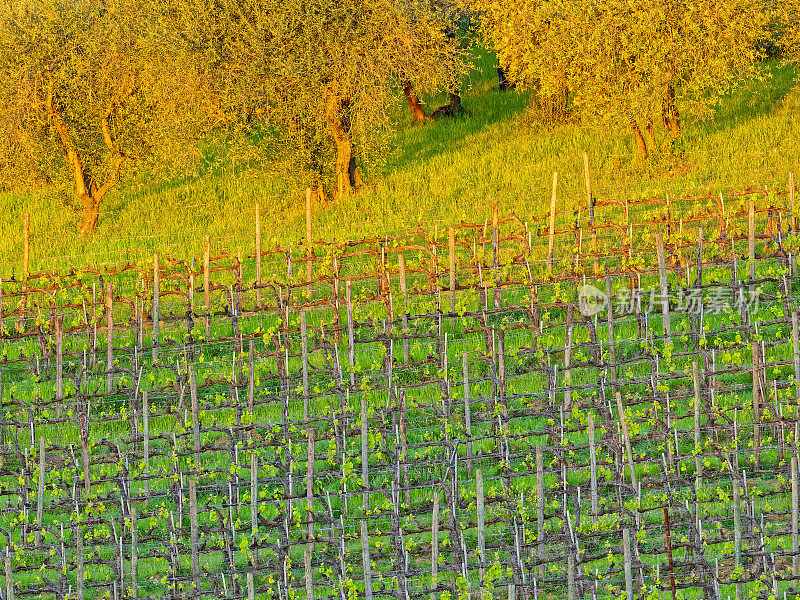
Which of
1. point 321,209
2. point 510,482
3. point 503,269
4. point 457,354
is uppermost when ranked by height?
point 321,209

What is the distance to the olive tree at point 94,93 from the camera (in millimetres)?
24984

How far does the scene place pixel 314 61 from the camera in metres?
24.7

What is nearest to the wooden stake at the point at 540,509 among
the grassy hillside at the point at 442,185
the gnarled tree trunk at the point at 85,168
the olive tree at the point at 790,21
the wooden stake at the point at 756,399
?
the wooden stake at the point at 756,399

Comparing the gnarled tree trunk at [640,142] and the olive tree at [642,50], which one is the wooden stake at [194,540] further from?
the gnarled tree trunk at [640,142]

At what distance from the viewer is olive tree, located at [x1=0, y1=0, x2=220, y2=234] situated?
82.0 feet

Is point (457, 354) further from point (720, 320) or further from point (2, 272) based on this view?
point (2, 272)

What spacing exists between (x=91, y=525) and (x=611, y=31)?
56.2ft

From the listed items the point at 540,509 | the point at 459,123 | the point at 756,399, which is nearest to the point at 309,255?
the point at 756,399

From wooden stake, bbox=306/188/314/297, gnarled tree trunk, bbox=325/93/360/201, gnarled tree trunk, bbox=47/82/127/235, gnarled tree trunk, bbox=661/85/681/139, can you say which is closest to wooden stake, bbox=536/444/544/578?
wooden stake, bbox=306/188/314/297

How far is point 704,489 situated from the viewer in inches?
465

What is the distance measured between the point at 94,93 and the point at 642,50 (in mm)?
11957

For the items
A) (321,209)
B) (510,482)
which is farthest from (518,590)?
(321,209)

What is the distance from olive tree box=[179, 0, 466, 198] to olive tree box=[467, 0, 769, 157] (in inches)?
110

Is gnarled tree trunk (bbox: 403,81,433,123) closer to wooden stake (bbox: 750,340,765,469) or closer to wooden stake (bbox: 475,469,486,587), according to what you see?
wooden stake (bbox: 750,340,765,469)
